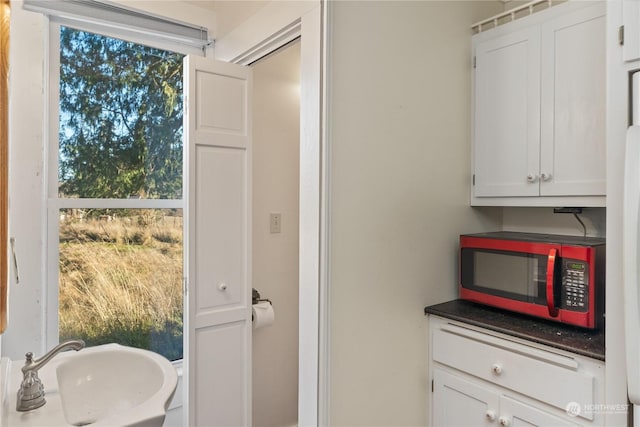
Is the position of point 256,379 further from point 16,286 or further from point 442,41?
point 442,41

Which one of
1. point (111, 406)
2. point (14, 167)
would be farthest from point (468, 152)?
point (14, 167)

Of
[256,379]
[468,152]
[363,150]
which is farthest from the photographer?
[256,379]

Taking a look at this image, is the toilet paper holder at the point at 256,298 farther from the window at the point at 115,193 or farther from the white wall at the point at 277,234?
the window at the point at 115,193

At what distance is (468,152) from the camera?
190cm

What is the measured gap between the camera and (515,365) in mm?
1430

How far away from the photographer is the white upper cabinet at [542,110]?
1517 millimetres

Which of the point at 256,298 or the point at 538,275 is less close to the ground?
the point at 538,275

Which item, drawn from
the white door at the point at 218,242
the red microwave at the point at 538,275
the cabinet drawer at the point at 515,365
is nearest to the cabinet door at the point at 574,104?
the red microwave at the point at 538,275

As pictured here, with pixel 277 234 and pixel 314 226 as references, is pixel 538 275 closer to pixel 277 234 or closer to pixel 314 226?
pixel 314 226

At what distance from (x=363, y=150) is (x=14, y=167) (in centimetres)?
142

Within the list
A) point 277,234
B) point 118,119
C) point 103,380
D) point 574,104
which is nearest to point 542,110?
point 574,104

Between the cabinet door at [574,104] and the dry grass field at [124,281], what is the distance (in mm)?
1809
